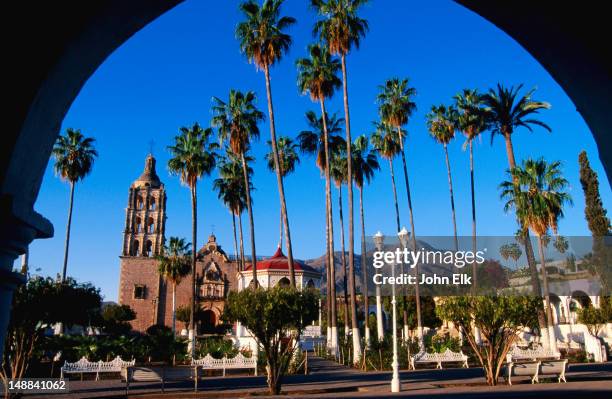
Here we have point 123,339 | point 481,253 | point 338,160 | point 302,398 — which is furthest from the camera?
point 481,253

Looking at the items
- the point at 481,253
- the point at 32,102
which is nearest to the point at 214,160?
the point at 481,253

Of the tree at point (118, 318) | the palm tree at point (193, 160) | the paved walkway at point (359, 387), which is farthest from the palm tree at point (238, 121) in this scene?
the tree at point (118, 318)

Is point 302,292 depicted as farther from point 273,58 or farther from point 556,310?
point 556,310

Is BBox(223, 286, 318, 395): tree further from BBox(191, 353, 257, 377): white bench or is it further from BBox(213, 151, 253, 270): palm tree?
BBox(213, 151, 253, 270): palm tree

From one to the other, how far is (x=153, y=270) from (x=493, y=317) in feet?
190

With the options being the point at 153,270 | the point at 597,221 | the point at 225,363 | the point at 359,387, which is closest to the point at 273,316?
the point at 359,387

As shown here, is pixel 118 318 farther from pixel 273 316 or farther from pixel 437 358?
pixel 273 316

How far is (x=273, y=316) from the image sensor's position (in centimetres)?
1514

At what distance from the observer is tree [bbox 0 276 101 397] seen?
14328mm

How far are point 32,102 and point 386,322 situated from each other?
68474 mm

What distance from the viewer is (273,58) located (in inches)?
1215

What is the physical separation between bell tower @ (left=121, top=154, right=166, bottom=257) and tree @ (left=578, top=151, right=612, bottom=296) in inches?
2096

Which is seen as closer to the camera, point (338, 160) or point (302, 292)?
point (302, 292)

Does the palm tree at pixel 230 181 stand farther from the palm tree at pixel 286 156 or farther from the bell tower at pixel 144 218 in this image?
the bell tower at pixel 144 218
